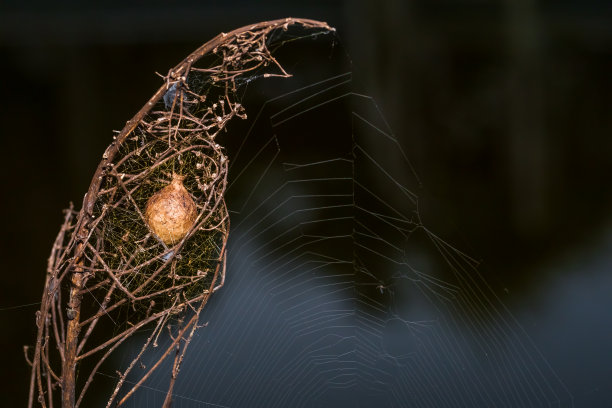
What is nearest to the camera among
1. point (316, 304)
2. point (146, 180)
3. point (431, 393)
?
point (146, 180)

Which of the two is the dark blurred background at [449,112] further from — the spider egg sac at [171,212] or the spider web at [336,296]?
the spider egg sac at [171,212]

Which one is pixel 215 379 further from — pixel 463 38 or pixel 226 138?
pixel 463 38

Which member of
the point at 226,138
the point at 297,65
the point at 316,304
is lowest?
the point at 316,304

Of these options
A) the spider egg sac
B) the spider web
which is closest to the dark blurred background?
the spider web

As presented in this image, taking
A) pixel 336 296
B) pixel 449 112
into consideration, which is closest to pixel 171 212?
pixel 336 296

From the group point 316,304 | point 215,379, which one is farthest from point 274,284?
point 215,379

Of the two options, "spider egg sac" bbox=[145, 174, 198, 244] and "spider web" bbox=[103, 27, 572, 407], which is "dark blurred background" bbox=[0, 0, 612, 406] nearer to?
"spider web" bbox=[103, 27, 572, 407]

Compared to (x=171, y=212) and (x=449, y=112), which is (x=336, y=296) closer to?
(x=449, y=112)
